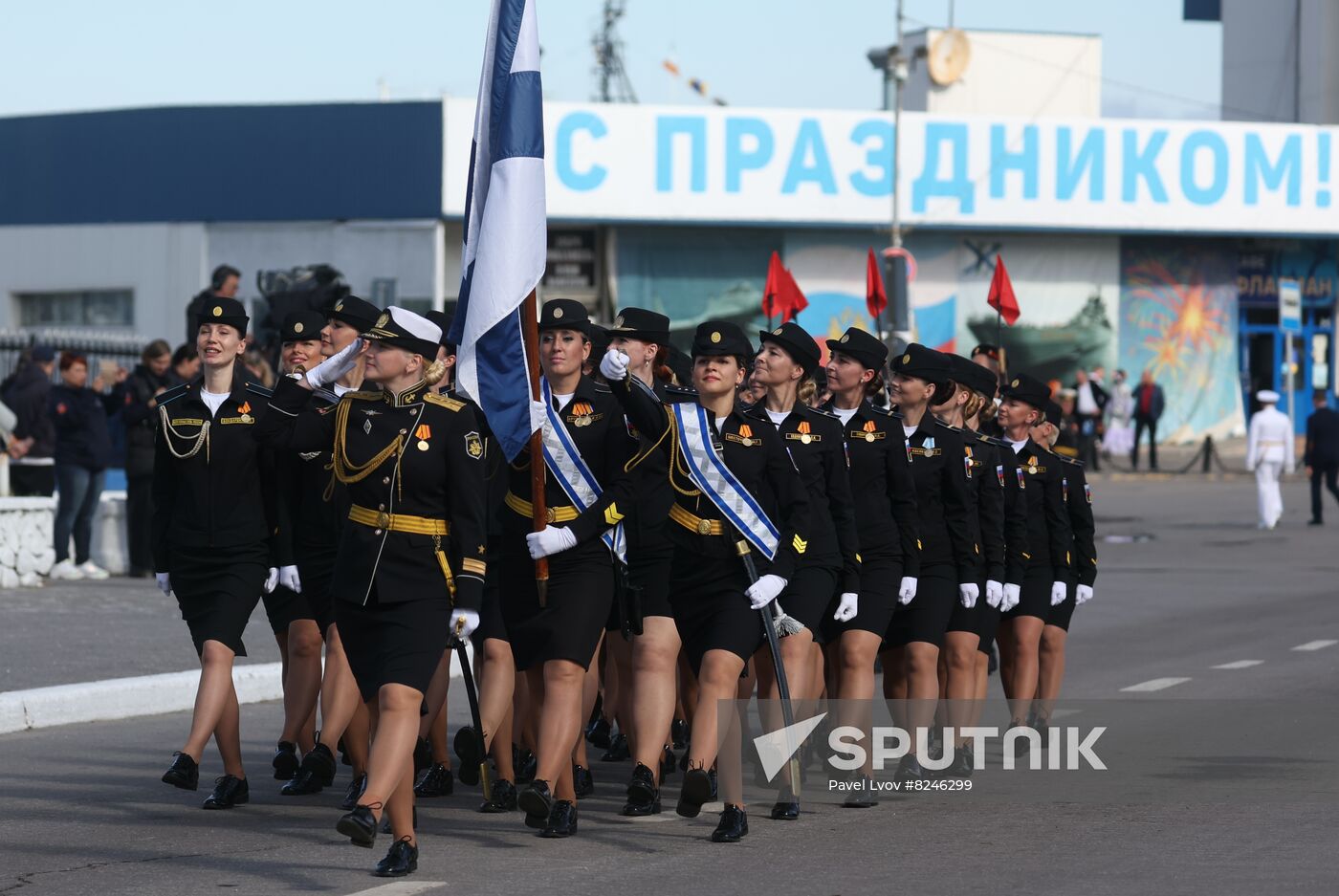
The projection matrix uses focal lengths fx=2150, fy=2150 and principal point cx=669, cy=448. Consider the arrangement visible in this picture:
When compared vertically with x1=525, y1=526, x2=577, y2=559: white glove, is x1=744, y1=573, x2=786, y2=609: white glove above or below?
below

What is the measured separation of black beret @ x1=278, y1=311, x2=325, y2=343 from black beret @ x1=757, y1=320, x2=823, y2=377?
201cm

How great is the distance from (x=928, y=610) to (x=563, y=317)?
227 cm

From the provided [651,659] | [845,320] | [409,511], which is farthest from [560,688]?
[845,320]

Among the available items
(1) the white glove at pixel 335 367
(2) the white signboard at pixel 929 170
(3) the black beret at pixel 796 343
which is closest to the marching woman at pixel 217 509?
(1) the white glove at pixel 335 367

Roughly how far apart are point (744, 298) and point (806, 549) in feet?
103

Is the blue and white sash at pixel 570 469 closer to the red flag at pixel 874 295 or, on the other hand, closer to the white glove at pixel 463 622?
the white glove at pixel 463 622

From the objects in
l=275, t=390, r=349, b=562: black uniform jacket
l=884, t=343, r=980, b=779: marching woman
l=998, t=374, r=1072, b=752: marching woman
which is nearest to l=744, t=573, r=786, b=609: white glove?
l=884, t=343, r=980, b=779: marching woman

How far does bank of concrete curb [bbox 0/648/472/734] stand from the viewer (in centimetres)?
1110

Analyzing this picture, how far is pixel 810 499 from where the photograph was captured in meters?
8.55

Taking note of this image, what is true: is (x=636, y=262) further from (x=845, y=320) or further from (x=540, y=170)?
(x=540, y=170)

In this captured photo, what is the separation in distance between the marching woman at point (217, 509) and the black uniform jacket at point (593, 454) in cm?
129

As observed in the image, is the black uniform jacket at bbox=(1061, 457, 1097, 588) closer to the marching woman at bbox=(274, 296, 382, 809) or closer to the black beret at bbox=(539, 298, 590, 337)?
the black beret at bbox=(539, 298, 590, 337)

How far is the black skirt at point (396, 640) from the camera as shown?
276 inches

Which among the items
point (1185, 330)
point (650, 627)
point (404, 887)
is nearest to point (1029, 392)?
point (650, 627)
